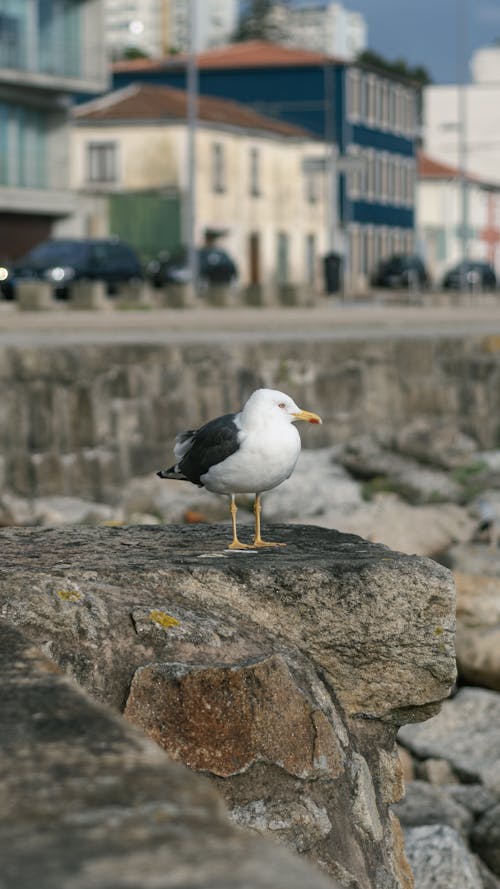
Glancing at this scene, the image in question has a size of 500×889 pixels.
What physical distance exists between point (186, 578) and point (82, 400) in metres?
13.1

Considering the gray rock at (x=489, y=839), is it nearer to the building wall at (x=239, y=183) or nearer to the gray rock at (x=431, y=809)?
the gray rock at (x=431, y=809)

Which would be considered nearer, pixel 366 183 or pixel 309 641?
pixel 309 641

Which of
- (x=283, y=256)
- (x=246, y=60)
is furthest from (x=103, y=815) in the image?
(x=246, y=60)

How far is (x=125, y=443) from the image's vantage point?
17891 millimetres

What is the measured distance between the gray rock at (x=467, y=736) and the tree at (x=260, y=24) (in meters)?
106

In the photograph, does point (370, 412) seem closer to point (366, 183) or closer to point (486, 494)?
point (486, 494)

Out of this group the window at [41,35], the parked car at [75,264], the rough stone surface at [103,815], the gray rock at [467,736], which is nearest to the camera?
the rough stone surface at [103,815]

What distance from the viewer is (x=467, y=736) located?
9.13 m

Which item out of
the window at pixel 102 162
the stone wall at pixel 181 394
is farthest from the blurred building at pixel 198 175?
the stone wall at pixel 181 394

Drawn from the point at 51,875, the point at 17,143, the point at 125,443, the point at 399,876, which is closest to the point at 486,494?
the point at 125,443

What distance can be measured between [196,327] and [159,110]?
102ft

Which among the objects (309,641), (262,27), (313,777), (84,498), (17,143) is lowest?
(84,498)

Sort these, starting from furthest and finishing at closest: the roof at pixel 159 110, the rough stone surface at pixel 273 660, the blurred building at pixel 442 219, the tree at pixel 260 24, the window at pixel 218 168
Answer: the tree at pixel 260 24 < the blurred building at pixel 442 219 < the window at pixel 218 168 < the roof at pixel 159 110 < the rough stone surface at pixel 273 660

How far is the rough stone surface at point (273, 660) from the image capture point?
4062mm
